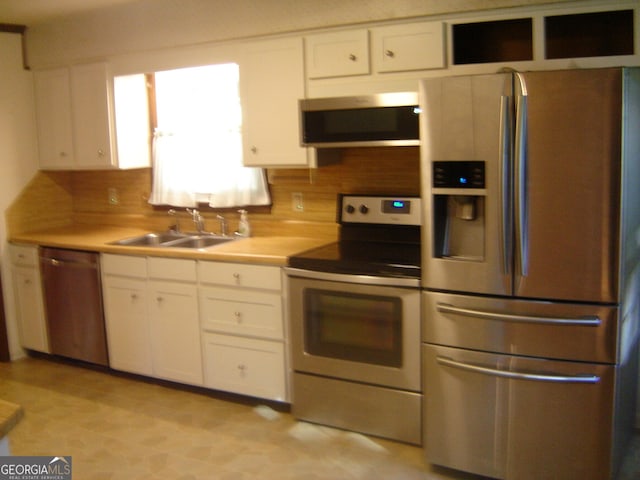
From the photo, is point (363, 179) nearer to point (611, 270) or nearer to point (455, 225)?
point (455, 225)

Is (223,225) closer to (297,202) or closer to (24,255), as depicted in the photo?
→ (297,202)

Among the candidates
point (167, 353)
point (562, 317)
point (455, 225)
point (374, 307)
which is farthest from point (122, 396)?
point (562, 317)

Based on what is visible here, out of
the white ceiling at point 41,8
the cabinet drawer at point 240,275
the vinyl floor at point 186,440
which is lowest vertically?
the vinyl floor at point 186,440

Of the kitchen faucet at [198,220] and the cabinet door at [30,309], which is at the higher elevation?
the kitchen faucet at [198,220]

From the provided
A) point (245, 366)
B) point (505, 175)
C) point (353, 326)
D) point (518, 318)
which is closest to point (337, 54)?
point (505, 175)

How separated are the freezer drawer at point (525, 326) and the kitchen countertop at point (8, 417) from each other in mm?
1714

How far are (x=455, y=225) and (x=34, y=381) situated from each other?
2.97 m

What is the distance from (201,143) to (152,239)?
0.75m

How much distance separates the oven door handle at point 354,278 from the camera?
9.30ft

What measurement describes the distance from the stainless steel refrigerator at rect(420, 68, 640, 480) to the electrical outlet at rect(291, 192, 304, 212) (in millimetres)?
1345

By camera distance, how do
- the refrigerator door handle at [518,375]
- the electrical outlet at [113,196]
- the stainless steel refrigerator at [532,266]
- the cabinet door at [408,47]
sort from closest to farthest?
the stainless steel refrigerator at [532,266] < the refrigerator door handle at [518,375] < the cabinet door at [408,47] < the electrical outlet at [113,196]

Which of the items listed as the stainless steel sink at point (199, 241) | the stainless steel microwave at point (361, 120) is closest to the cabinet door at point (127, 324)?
the stainless steel sink at point (199, 241)

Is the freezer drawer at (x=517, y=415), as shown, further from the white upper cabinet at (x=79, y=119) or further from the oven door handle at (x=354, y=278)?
the white upper cabinet at (x=79, y=119)

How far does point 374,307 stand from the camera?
2957 mm
